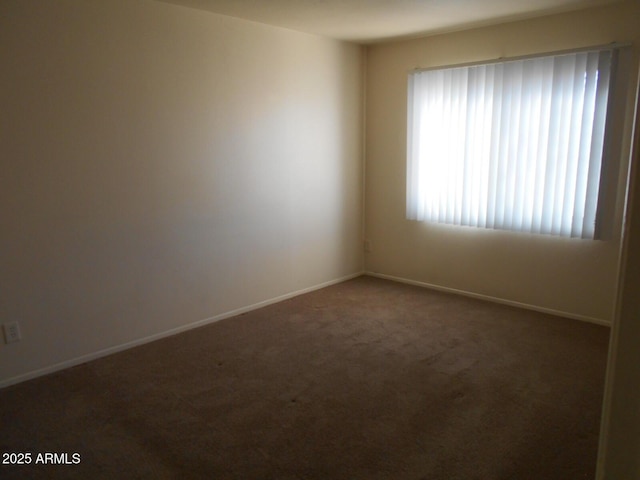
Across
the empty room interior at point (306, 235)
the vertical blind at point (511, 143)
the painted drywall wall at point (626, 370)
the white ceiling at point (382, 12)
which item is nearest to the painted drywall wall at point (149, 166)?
the empty room interior at point (306, 235)

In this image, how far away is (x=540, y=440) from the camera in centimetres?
225

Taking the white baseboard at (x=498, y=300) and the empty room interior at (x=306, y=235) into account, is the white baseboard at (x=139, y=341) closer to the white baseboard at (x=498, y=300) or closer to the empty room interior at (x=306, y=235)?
the empty room interior at (x=306, y=235)

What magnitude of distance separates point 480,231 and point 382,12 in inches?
80.7

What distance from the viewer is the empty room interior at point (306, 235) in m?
2.36

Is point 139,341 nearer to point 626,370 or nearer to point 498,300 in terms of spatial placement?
point 498,300

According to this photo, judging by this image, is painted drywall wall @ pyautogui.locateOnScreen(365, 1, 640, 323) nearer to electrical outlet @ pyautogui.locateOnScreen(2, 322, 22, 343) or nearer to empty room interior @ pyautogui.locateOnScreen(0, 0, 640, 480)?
empty room interior @ pyautogui.locateOnScreen(0, 0, 640, 480)

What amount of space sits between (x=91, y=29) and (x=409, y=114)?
110 inches

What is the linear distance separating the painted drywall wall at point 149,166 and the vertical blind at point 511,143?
35.6 inches

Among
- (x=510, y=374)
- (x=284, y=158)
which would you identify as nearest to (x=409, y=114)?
(x=284, y=158)

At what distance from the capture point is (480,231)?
4254mm

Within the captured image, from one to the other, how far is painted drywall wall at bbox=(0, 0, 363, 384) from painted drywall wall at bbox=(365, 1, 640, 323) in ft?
1.64

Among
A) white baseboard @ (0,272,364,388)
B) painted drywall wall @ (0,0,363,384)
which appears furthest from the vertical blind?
white baseboard @ (0,272,364,388)

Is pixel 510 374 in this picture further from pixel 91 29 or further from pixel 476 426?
pixel 91 29

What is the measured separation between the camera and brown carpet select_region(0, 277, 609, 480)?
2105 mm
